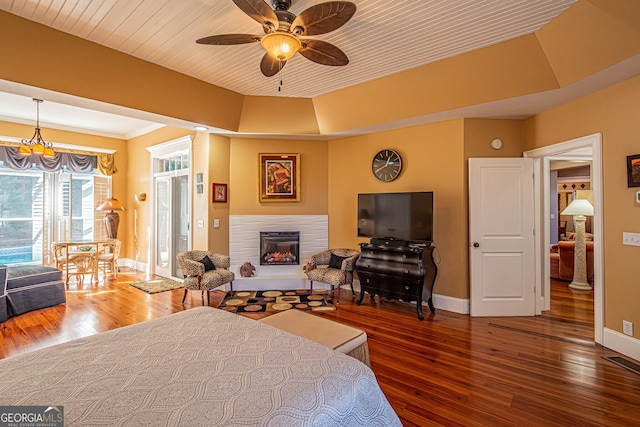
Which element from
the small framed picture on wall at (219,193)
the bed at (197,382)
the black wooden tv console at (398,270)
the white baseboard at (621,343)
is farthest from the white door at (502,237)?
the small framed picture on wall at (219,193)

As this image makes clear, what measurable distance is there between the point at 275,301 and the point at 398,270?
185 centimetres

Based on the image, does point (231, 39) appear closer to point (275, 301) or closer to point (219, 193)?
point (219, 193)

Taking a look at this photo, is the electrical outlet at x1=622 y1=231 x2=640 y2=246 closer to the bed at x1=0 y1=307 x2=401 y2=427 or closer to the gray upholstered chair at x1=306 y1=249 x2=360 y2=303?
the gray upholstered chair at x1=306 y1=249 x2=360 y2=303

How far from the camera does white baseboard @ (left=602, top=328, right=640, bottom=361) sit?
2686 mm

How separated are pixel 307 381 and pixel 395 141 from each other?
4009 millimetres

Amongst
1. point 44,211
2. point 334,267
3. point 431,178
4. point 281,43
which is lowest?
point 334,267

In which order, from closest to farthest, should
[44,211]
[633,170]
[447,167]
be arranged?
[633,170] < [447,167] < [44,211]

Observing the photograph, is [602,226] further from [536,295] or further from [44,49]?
[44,49]

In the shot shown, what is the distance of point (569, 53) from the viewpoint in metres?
2.64

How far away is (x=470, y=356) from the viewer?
2.76m

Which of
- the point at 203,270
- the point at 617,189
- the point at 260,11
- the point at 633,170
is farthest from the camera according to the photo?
the point at 203,270

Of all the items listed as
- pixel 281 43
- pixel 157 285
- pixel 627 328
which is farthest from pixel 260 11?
pixel 157 285

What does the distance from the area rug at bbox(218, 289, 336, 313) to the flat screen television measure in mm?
1190

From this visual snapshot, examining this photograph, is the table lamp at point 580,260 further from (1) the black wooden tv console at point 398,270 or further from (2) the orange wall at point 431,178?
(1) the black wooden tv console at point 398,270
